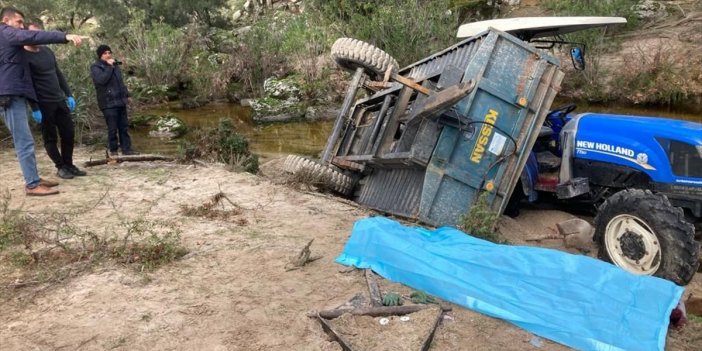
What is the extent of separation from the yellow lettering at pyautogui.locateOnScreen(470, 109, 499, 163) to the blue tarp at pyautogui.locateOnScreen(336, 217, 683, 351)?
1.52 metres

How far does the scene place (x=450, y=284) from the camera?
3633mm

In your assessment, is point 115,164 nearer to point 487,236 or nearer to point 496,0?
point 487,236

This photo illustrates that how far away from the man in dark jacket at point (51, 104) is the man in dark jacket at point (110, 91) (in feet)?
3.74

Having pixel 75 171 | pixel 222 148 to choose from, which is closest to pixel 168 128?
pixel 222 148

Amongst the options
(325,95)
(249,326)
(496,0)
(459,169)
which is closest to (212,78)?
(325,95)

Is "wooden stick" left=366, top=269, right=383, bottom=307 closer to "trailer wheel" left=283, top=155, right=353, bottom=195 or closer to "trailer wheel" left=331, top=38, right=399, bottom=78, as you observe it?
"trailer wheel" left=283, top=155, right=353, bottom=195

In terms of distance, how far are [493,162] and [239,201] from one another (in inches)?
107

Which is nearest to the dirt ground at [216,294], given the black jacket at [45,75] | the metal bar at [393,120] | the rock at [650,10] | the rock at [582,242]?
the rock at [582,242]

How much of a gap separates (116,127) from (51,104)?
195 cm

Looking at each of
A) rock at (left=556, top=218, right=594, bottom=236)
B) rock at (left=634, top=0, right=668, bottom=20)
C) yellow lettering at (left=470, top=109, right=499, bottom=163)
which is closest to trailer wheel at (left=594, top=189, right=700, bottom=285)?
rock at (left=556, top=218, right=594, bottom=236)

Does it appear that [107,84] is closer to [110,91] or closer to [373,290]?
[110,91]

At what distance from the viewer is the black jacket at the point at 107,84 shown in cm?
766

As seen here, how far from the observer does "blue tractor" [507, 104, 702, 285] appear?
167 inches

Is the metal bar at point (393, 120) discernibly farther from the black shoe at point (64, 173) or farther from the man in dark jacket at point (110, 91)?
the man in dark jacket at point (110, 91)
